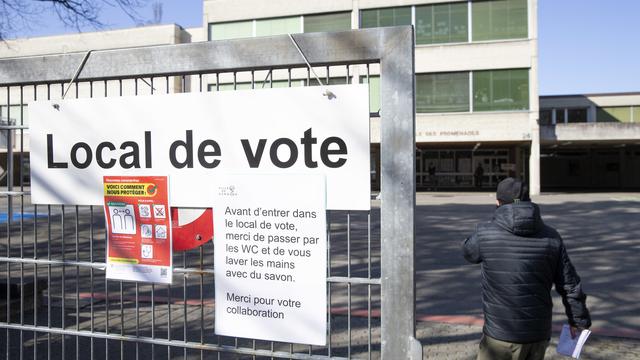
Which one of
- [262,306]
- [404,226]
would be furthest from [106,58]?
[404,226]

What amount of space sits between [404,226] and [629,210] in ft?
62.8

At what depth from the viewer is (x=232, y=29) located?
3194 cm

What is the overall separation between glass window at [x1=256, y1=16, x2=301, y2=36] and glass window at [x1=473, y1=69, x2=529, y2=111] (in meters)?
11.2

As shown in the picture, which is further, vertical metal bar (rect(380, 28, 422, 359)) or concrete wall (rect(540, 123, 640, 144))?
concrete wall (rect(540, 123, 640, 144))

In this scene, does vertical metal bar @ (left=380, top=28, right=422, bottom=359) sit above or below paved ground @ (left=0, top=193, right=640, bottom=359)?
above

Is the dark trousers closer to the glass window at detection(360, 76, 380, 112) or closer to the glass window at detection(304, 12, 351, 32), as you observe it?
the glass window at detection(360, 76, 380, 112)

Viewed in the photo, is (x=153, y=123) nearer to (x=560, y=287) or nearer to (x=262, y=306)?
(x=262, y=306)

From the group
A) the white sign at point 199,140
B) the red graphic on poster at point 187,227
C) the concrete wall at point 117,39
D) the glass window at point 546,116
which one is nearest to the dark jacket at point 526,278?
the white sign at point 199,140

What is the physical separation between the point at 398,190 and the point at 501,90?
92.4 feet

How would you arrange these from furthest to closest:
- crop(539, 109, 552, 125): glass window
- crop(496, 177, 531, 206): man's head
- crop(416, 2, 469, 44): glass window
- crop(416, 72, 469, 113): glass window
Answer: crop(539, 109, 552, 125): glass window
crop(416, 72, 469, 113): glass window
crop(416, 2, 469, 44): glass window
crop(496, 177, 531, 206): man's head

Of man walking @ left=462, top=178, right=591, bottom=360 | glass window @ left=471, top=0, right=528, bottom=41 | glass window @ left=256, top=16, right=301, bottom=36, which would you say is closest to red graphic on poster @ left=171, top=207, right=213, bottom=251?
man walking @ left=462, top=178, right=591, bottom=360

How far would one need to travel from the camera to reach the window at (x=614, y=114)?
3553 cm

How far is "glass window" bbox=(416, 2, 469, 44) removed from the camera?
28.5 meters

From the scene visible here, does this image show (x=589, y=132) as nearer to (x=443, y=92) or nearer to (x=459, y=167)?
(x=459, y=167)
